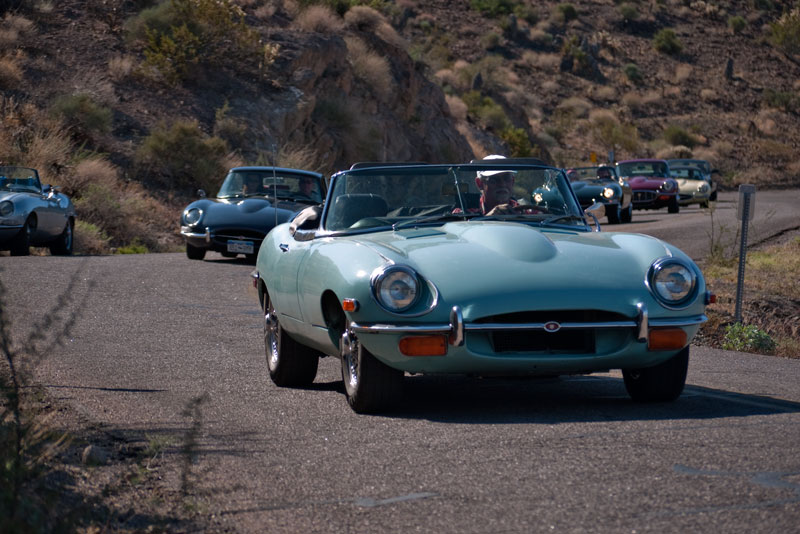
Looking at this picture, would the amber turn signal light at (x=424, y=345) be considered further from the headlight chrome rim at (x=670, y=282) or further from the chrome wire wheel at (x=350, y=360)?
the headlight chrome rim at (x=670, y=282)

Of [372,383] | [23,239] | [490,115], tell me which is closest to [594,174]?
[23,239]

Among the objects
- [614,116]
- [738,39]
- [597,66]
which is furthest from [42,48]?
[738,39]

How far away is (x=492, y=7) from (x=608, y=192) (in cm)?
5250

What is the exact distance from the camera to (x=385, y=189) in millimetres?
7609

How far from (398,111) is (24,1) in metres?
12.5

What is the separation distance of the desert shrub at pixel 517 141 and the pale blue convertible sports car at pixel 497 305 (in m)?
42.5

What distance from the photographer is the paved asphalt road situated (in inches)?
170

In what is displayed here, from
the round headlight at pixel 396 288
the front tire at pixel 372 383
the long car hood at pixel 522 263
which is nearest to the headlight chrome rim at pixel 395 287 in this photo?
the round headlight at pixel 396 288

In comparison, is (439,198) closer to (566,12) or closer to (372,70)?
(372,70)

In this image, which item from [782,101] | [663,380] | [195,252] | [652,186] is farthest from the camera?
[782,101]

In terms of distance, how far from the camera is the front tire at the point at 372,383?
247 inches

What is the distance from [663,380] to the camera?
653cm

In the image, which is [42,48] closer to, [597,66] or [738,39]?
[597,66]

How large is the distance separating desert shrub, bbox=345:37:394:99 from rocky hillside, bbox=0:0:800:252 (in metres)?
0.07
